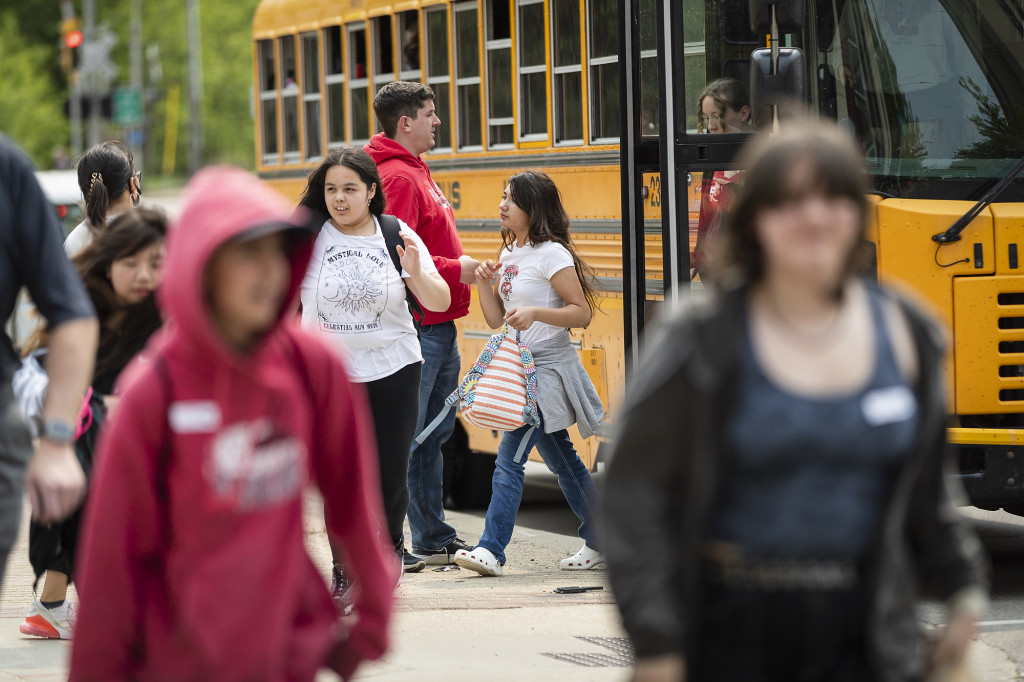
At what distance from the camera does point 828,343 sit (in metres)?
2.62

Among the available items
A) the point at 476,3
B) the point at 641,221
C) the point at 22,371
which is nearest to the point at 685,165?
the point at 641,221

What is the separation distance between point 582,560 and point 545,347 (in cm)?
99

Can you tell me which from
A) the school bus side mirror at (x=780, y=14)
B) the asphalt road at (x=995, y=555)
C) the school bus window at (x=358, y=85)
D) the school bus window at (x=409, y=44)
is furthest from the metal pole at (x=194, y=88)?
the school bus side mirror at (x=780, y=14)

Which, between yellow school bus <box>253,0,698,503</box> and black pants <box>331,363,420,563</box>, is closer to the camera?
black pants <box>331,363,420,563</box>

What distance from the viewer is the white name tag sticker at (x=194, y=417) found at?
2643 millimetres

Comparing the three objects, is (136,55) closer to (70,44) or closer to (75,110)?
(75,110)

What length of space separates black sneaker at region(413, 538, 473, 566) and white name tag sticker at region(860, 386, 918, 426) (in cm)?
530

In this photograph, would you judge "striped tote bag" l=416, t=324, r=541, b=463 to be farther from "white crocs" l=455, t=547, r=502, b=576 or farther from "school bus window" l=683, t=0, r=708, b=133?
"school bus window" l=683, t=0, r=708, b=133

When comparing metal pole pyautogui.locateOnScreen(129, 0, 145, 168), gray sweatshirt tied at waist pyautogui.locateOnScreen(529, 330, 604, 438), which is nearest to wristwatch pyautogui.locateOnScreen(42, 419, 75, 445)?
gray sweatshirt tied at waist pyautogui.locateOnScreen(529, 330, 604, 438)

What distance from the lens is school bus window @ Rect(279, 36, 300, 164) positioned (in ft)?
39.1

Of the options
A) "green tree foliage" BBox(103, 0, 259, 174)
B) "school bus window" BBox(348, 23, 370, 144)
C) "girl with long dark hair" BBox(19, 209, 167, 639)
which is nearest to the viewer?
"girl with long dark hair" BBox(19, 209, 167, 639)

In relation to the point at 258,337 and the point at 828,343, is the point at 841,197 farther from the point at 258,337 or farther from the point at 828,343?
the point at 258,337

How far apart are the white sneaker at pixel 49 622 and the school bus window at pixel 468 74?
417cm

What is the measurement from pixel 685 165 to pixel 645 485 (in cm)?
482
